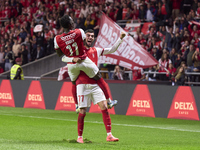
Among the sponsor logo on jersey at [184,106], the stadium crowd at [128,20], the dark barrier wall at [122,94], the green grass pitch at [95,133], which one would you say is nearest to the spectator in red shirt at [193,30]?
the stadium crowd at [128,20]

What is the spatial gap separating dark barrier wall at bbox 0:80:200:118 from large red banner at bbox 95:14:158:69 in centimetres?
137

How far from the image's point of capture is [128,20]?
24.0 meters

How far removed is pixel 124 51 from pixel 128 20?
224 inches

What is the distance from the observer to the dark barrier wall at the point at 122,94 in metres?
16.0

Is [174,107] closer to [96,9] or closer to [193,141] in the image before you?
[193,141]

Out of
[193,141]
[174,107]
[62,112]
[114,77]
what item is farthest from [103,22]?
[193,141]

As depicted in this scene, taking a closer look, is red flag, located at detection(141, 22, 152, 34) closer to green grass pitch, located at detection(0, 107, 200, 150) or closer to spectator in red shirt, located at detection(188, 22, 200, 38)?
spectator in red shirt, located at detection(188, 22, 200, 38)

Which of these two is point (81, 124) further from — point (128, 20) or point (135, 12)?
point (128, 20)

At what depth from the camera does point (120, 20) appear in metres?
24.4

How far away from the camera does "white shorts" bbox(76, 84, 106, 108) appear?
30.4ft

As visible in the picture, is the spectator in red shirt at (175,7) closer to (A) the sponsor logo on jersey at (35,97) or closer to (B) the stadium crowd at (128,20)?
(B) the stadium crowd at (128,20)

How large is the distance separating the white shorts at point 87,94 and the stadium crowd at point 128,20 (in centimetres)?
914

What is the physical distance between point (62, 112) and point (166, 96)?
433 cm

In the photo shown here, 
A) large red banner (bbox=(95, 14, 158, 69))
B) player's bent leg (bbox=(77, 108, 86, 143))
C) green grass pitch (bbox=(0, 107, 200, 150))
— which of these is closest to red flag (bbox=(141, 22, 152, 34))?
large red banner (bbox=(95, 14, 158, 69))
